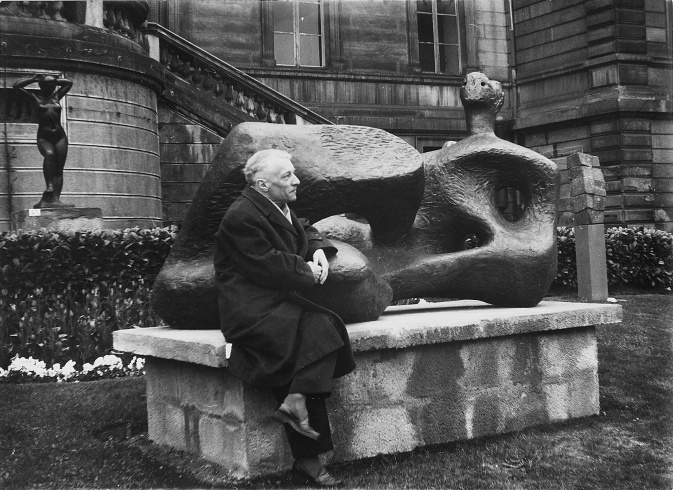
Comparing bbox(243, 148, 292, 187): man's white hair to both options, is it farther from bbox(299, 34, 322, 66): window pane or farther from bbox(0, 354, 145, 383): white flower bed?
bbox(299, 34, 322, 66): window pane

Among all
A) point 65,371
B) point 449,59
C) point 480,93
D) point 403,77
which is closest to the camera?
point 480,93

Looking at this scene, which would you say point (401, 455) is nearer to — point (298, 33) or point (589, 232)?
point (589, 232)

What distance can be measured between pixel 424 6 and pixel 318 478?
20490mm

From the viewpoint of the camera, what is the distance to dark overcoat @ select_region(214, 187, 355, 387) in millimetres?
3996

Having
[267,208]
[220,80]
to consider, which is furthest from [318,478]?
[220,80]

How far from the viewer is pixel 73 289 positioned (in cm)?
844

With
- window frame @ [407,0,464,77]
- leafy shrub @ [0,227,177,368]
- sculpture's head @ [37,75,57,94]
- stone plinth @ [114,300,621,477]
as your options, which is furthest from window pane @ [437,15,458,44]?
stone plinth @ [114,300,621,477]

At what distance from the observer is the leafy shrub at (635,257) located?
1366 cm

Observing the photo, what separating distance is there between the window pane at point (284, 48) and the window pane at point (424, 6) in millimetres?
3949

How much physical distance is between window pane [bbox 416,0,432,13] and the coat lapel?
19507 mm

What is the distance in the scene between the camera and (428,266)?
5.54 m

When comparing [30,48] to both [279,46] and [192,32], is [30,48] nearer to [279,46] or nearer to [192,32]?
[192,32]

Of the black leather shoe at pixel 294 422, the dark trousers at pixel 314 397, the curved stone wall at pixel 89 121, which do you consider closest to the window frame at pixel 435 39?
the curved stone wall at pixel 89 121

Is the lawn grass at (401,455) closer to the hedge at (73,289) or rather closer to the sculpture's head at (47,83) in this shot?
the hedge at (73,289)
